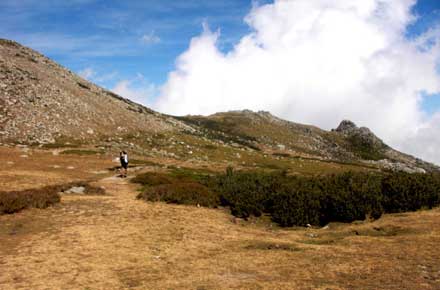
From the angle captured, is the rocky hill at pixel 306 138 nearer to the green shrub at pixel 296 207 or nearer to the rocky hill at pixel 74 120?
the rocky hill at pixel 74 120

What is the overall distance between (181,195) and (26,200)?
1006 centimetres

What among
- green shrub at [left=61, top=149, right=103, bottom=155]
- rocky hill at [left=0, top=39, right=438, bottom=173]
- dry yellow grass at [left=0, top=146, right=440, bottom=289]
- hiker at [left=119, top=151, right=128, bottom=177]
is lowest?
dry yellow grass at [left=0, top=146, right=440, bottom=289]

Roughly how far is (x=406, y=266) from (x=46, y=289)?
1218 cm

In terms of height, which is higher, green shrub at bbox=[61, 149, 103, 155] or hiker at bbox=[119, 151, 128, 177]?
green shrub at bbox=[61, 149, 103, 155]

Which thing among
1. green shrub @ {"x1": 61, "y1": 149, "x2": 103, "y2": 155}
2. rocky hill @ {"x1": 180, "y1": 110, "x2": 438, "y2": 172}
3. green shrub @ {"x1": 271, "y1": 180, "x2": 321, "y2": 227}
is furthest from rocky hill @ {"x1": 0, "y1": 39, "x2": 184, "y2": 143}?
rocky hill @ {"x1": 180, "y1": 110, "x2": 438, "y2": 172}

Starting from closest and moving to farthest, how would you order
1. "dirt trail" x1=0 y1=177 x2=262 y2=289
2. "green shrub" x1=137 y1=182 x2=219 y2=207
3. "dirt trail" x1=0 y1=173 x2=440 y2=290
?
"dirt trail" x1=0 y1=173 x2=440 y2=290 < "dirt trail" x1=0 y1=177 x2=262 y2=289 < "green shrub" x1=137 y1=182 x2=219 y2=207

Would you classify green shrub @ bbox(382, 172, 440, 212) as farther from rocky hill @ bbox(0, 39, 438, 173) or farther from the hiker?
rocky hill @ bbox(0, 39, 438, 173)

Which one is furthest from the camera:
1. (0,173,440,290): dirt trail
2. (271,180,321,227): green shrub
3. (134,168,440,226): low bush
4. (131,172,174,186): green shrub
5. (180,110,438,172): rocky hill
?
(180,110,438,172): rocky hill

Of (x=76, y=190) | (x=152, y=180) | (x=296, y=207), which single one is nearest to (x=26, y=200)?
(x=76, y=190)

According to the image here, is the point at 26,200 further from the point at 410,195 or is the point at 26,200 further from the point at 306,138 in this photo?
the point at 306,138

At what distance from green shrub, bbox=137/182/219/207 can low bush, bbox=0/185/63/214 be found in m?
5.92

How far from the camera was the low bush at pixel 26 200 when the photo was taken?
2283cm

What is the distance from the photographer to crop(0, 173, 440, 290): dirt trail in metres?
13.3

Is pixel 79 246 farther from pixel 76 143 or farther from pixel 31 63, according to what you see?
pixel 31 63
